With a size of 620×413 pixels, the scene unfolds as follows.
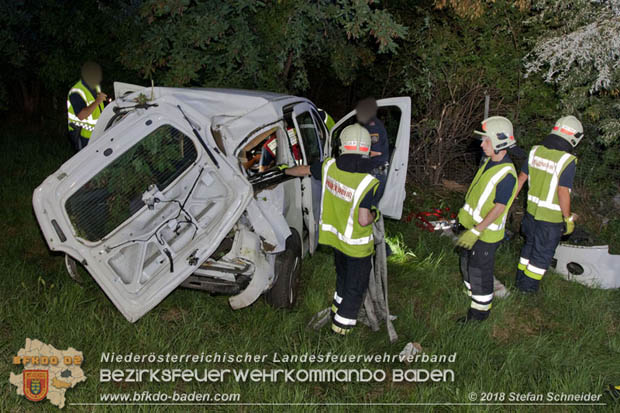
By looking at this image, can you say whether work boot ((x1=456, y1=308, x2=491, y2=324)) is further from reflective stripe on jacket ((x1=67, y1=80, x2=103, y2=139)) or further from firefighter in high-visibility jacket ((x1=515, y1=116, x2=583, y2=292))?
reflective stripe on jacket ((x1=67, y1=80, x2=103, y2=139))

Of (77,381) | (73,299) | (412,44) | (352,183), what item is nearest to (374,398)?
(352,183)

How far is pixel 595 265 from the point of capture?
5703 millimetres

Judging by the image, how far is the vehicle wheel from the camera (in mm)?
4660

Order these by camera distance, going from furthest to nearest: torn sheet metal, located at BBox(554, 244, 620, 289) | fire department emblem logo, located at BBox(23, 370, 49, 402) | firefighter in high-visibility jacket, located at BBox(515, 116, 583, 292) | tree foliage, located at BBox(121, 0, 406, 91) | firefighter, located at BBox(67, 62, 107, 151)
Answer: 1. tree foliage, located at BBox(121, 0, 406, 91)
2. firefighter, located at BBox(67, 62, 107, 151)
3. torn sheet metal, located at BBox(554, 244, 620, 289)
4. firefighter in high-visibility jacket, located at BBox(515, 116, 583, 292)
5. fire department emblem logo, located at BBox(23, 370, 49, 402)

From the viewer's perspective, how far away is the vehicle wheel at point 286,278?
466cm

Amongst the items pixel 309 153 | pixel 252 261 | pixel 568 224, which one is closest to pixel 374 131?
pixel 309 153

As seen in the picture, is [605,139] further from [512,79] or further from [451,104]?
[451,104]

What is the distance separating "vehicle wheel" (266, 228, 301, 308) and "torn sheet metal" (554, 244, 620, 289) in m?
3.28

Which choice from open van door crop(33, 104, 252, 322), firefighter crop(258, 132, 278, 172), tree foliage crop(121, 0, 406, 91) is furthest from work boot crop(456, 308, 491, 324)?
tree foliage crop(121, 0, 406, 91)

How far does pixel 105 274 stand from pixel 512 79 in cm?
679

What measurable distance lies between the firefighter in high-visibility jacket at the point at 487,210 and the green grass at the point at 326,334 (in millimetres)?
343

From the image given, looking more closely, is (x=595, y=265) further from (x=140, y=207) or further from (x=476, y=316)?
(x=140, y=207)

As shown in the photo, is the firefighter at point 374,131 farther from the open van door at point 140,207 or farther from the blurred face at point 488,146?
the open van door at point 140,207

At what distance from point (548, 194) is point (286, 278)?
2.82 meters
